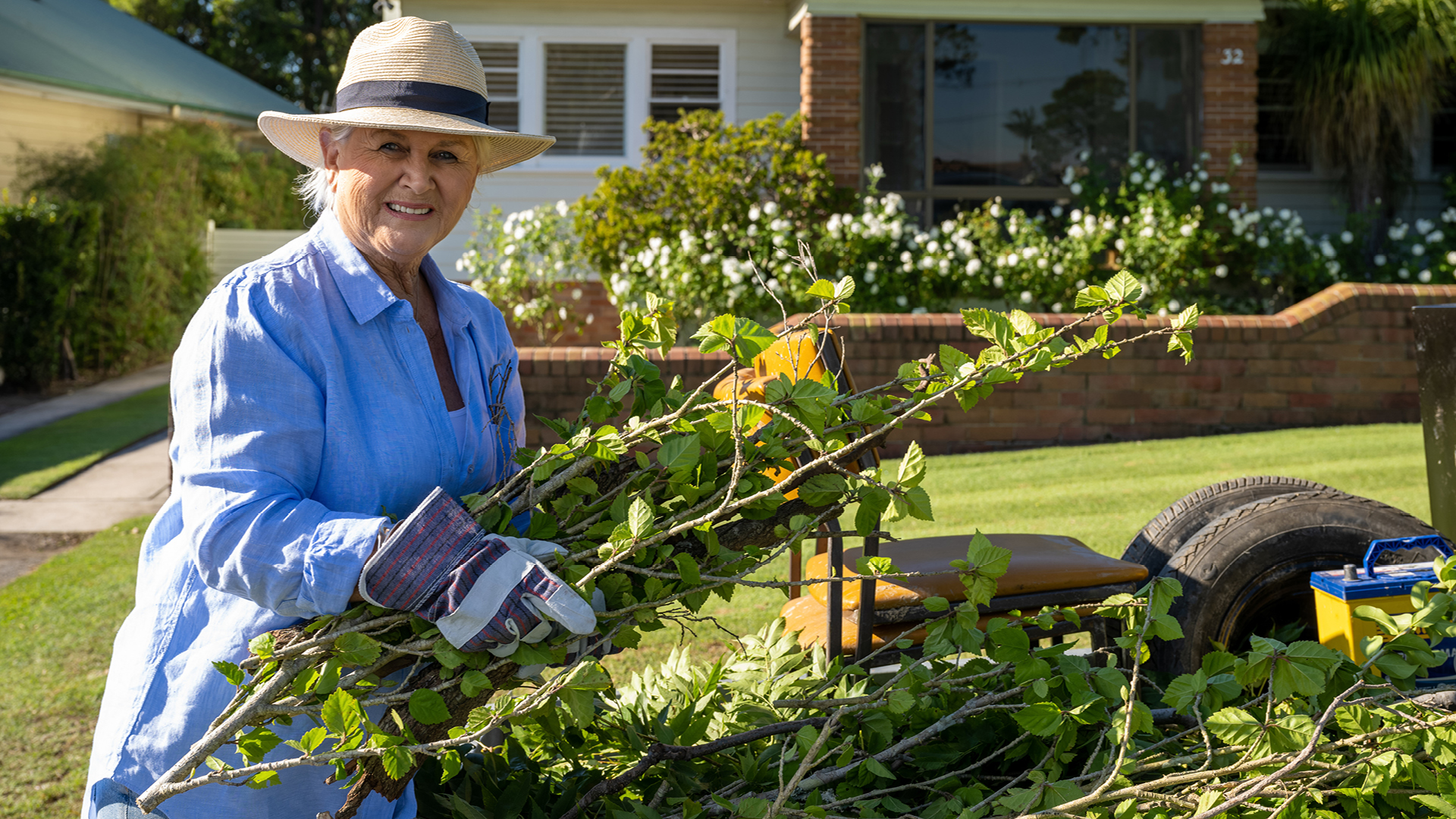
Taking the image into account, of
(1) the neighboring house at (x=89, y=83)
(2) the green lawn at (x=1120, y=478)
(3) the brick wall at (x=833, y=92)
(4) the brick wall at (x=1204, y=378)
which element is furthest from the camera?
(1) the neighboring house at (x=89, y=83)

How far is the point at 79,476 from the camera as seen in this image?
336 inches

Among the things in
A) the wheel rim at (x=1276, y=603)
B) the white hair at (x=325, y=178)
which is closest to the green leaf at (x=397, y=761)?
the white hair at (x=325, y=178)

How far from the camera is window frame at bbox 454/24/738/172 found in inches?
501

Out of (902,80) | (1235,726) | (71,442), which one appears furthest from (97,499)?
(902,80)

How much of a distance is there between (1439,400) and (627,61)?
1089 cm

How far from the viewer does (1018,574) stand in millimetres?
3107

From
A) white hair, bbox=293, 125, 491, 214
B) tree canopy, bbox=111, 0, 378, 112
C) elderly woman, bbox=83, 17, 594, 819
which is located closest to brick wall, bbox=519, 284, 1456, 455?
white hair, bbox=293, 125, 491, 214

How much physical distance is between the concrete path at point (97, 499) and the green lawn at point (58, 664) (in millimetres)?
511

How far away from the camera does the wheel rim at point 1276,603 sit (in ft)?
10.3

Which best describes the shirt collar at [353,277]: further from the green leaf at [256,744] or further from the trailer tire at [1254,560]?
the trailer tire at [1254,560]

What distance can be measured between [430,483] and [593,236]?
9184 millimetres

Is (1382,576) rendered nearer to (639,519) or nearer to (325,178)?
(639,519)

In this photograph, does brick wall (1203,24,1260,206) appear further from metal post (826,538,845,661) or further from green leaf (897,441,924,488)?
green leaf (897,441,924,488)

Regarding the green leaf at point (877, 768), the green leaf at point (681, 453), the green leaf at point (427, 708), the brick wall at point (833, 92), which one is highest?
the brick wall at point (833, 92)
